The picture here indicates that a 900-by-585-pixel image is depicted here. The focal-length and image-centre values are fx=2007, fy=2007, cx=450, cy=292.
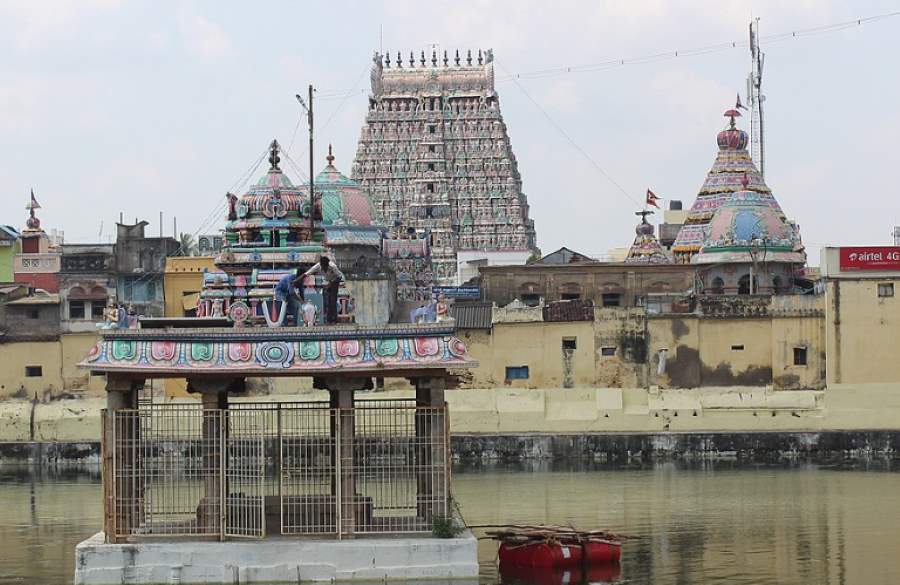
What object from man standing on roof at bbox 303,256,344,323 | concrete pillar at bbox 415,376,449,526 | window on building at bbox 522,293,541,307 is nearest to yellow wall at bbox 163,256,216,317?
window on building at bbox 522,293,541,307

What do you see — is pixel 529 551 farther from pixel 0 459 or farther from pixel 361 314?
pixel 361 314

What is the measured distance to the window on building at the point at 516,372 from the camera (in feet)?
180

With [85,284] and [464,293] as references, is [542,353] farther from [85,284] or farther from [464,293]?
[85,284]

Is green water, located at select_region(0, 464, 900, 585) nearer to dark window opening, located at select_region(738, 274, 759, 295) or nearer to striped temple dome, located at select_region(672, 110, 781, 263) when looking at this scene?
dark window opening, located at select_region(738, 274, 759, 295)

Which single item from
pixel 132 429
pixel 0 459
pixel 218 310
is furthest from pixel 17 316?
pixel 132 429

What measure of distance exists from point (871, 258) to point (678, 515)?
60.6 ft

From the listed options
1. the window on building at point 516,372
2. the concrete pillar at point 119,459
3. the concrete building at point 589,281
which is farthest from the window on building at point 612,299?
the concrete pillar at point 119,459

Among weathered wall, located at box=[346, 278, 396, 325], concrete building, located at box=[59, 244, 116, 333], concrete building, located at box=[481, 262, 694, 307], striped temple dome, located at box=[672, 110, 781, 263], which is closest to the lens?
concrete building, located at box=[59, 244, 116, 333]

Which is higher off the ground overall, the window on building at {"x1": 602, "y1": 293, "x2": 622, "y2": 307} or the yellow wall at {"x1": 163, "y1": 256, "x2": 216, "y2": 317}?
the yellow wall at {"x1": 163, "y1": 256, "x2": 216, "y2": 317}

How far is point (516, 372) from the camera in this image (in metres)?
55.1

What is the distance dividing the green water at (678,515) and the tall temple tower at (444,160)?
4017 cm

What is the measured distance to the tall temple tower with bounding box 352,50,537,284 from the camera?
87.4 m

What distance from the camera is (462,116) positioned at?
8838 centimetres

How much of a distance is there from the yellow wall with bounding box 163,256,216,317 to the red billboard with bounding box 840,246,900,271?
19.5 metres
